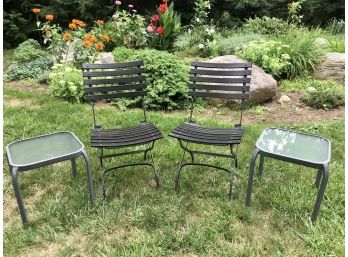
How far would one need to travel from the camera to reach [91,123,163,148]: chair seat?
10.3ft

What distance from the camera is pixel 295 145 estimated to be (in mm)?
3002

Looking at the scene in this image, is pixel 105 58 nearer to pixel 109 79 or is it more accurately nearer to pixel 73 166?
pixel 109 79

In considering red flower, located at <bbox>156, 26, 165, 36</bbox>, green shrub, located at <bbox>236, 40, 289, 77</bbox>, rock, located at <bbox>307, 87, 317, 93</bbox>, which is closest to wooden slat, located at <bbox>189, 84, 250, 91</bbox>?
rock, located at <bbox>307, 87, 317, 93</bbox>

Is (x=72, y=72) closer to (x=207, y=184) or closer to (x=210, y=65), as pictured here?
(x=210, y=65)

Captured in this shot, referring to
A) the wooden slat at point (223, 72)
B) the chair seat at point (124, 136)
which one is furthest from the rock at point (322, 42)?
the chair seat at point (124, 136)

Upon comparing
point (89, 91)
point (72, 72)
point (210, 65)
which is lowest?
point (72, 72)

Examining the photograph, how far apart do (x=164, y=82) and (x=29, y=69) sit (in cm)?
308

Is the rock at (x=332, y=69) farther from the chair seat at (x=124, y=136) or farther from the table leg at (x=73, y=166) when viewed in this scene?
the table leg at (x=73, y=166)

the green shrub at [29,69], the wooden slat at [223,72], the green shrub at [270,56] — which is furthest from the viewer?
the green shrub at [29,69]

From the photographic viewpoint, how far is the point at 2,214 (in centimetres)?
305

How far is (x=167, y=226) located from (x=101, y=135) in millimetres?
1047

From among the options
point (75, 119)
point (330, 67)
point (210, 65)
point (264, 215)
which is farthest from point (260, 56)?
point (264, 215)

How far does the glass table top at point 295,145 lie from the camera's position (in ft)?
9.21

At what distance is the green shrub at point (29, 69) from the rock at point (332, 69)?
16.5 ft
